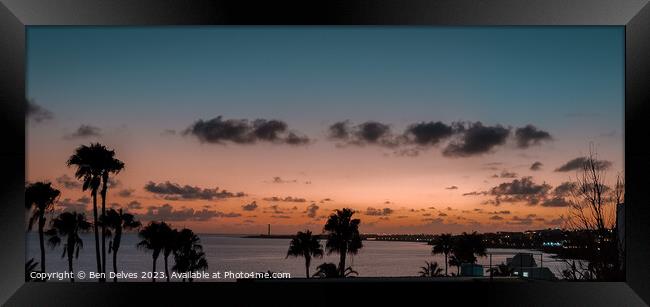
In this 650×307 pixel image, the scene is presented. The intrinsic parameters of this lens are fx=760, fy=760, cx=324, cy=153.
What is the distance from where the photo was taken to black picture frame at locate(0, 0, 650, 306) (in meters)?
5.34

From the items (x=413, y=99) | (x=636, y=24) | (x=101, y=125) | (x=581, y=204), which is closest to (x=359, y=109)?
(x=413, y=99)

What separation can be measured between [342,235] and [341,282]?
28.9m

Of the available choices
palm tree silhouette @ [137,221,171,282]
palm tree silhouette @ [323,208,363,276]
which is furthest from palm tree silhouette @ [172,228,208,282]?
palm tree silhouette @ [323,208,363,276]

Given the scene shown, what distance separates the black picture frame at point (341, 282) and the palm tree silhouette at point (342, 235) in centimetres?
2839

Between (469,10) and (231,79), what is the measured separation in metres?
51.7

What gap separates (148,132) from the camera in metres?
56.8

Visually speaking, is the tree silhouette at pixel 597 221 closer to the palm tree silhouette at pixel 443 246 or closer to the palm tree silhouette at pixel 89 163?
the palm tree silhouette at pixel 89 163

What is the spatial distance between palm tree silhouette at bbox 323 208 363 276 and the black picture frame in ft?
93.1

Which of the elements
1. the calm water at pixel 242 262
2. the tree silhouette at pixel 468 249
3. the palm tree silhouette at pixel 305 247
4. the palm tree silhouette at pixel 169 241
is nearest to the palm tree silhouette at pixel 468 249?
the tree silhouette at pixel 468 249

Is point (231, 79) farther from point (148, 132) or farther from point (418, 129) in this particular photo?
point (418, 129)

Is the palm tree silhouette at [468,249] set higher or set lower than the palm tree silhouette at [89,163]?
lower

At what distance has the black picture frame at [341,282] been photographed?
17.5 ft

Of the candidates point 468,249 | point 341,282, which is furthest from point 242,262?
point 341,282

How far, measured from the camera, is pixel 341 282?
5.38m
